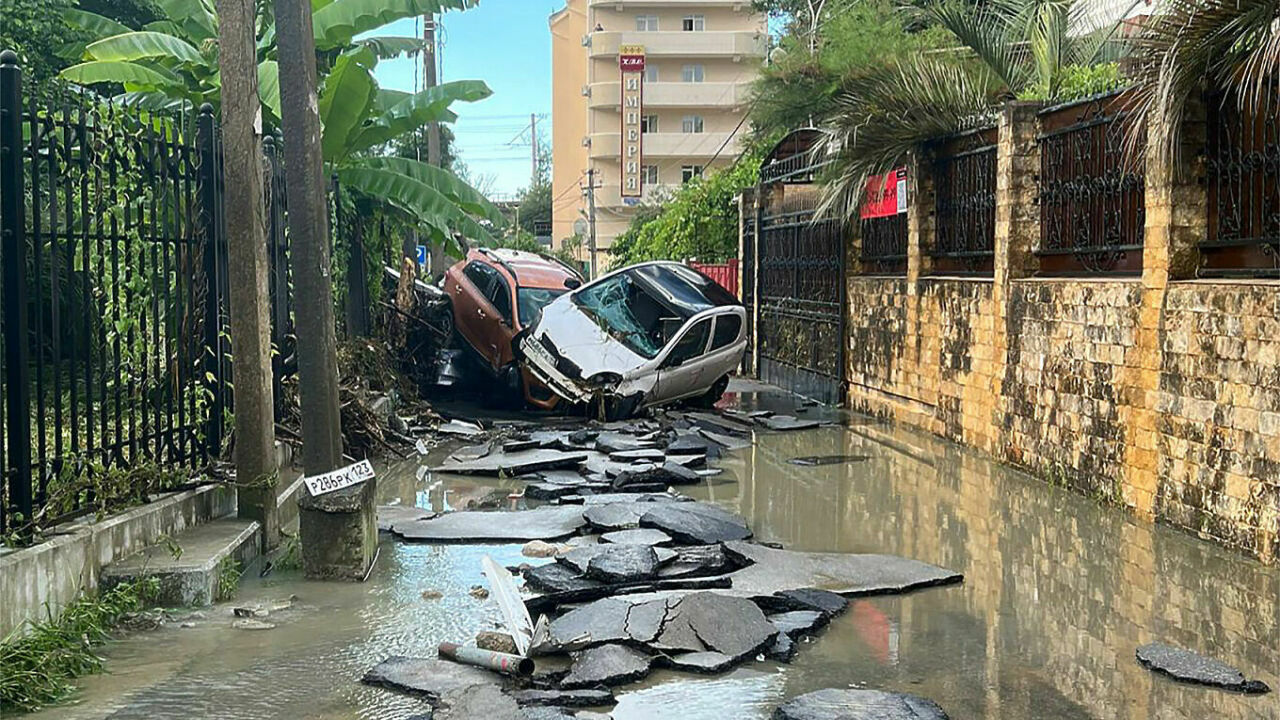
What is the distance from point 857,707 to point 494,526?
15.3 ft

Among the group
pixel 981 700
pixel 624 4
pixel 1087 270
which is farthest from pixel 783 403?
pixel 624 4

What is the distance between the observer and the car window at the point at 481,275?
61.8ft

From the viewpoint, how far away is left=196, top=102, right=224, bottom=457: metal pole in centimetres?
884

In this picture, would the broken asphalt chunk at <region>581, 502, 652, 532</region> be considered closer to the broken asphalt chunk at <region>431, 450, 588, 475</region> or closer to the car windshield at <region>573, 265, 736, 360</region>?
the broken asphalt chunk at <region>431, 450, 588, 475</region>

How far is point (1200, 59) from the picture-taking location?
8.62m

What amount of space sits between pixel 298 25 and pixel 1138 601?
625 centimetres

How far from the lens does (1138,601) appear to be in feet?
24.1

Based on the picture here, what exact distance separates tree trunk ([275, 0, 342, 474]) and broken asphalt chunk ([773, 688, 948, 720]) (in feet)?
13.4

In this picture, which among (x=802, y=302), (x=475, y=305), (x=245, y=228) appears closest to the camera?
(x=245, y=228)

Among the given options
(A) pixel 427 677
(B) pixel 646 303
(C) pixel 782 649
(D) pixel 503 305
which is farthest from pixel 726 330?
(A) pixel 427 677

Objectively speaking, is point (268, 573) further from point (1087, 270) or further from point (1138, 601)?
point (1087, 270)

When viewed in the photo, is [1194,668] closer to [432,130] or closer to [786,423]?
[786,423]

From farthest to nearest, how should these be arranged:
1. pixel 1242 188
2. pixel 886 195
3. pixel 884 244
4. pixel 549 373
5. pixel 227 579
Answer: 1. pixel 884 244
2. pixel 886 195
3. pixel 549 373
4. pixel 1242 188
5. pixel 227 579

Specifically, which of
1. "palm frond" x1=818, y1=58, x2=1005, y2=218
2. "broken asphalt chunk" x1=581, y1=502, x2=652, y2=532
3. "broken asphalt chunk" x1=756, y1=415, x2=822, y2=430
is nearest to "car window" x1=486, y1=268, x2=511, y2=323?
"broken asphalt chunk" x1=756, y1=415, x2=822, y2=430
